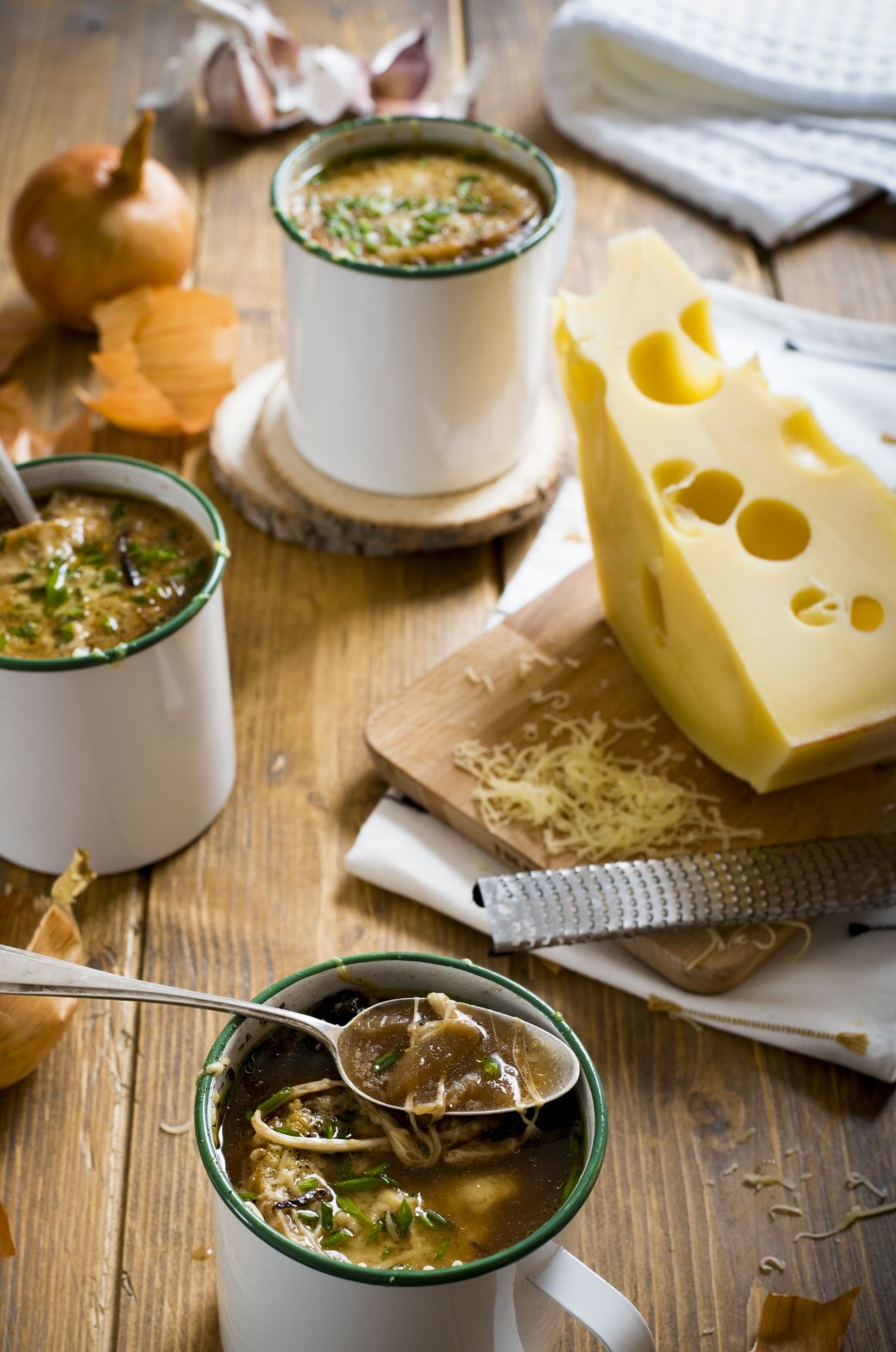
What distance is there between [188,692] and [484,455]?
58 cm

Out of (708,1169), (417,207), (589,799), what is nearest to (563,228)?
(417,207)

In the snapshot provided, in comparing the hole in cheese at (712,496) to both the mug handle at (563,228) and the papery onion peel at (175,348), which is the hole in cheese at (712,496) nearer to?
the mug handle at (563,228)

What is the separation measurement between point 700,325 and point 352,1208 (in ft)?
3.36

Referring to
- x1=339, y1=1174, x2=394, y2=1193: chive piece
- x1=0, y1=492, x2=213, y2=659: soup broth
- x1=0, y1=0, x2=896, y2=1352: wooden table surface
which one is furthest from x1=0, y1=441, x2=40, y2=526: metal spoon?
x1=339, y1=1174, x2=394, y2=1193: chive piece

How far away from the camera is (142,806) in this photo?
1.29 metres

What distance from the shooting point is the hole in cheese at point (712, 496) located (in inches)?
56.7

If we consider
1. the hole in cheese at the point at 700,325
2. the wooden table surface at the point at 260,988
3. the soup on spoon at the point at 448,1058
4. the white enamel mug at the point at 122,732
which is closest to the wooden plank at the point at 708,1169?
the wooden table surface at the point at 260,988

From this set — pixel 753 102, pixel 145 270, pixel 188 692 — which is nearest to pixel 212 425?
pixel 145 270

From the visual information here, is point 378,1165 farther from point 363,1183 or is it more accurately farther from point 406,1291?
point 406,1291

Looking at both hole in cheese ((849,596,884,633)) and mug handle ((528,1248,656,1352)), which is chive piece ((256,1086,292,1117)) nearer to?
mug handle ((528,1248,656,1352))

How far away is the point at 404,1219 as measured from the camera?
884 mm

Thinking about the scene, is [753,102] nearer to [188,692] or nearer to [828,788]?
[828,788]

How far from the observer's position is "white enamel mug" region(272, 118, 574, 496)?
1.48 m

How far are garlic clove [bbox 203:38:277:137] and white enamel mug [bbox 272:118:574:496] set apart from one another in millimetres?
578
